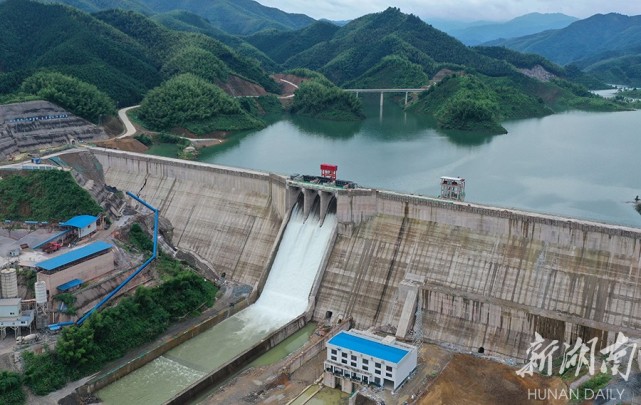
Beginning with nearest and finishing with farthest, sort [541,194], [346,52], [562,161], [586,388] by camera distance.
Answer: [586,388] → [541,194] → [562,161] → [346,52]

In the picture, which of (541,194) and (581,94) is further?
(581,94)

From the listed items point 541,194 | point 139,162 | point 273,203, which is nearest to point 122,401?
point 273,203

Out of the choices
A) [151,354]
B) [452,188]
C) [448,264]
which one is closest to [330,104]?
[452,188]

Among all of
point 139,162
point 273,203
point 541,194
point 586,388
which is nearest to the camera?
point 586,388

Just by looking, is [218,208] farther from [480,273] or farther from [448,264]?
[480,273]

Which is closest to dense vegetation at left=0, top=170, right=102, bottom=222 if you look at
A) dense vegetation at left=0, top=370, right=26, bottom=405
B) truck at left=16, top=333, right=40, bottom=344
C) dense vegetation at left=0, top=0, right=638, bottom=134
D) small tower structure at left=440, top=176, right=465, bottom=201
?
truck at left=16, top=333, right=40, bottom=344

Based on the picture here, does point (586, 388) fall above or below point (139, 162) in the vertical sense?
below

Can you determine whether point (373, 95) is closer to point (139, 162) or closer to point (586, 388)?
point (139, 162)
